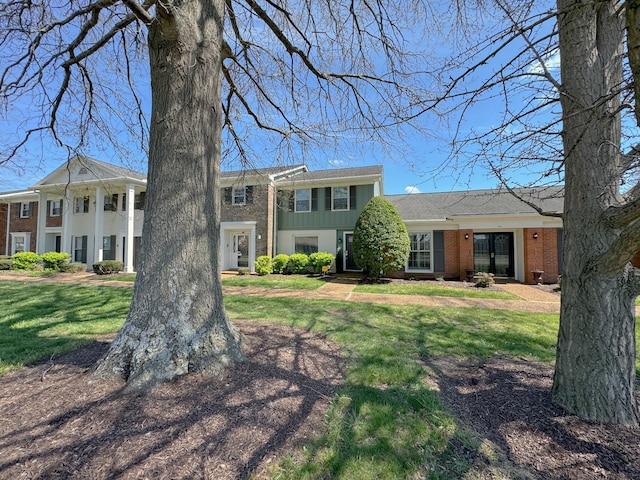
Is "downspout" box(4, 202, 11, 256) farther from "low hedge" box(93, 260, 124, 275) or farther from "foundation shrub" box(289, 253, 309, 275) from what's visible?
"foundation shrub" box(289, 253, 309, 275)

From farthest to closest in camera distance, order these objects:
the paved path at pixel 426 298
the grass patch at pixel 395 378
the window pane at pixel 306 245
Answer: the window pane at pixel 306 245, the paved path at pixel 426 298, the grass patch at pixel 395 378

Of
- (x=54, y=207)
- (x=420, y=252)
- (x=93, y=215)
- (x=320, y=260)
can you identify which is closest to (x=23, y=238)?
(x=54, y=207)

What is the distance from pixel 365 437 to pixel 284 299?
6547 mm

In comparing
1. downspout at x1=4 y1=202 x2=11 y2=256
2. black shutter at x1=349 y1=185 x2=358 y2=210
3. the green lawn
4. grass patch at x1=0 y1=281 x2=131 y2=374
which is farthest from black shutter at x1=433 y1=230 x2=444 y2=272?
downspout at x1=4 y1=202 x2=11 y2=256

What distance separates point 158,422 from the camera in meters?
2.32

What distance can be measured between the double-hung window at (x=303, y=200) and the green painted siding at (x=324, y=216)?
288 mm

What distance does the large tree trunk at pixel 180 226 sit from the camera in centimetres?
303

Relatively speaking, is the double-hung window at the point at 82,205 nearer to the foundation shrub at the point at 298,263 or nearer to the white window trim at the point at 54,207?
the white window trim at the point at 54,207

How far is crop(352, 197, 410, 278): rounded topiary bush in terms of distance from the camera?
40.4 feet

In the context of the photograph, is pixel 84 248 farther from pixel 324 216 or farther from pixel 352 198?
pixel 352 198

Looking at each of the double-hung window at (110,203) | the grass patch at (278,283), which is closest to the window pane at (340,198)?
the grass patch at (278,283)

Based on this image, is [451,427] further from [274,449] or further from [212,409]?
[212,409]

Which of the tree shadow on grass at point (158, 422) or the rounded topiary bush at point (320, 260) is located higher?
the rounded topiary bush at point (320, 260)

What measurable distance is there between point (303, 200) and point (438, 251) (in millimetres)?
7641
